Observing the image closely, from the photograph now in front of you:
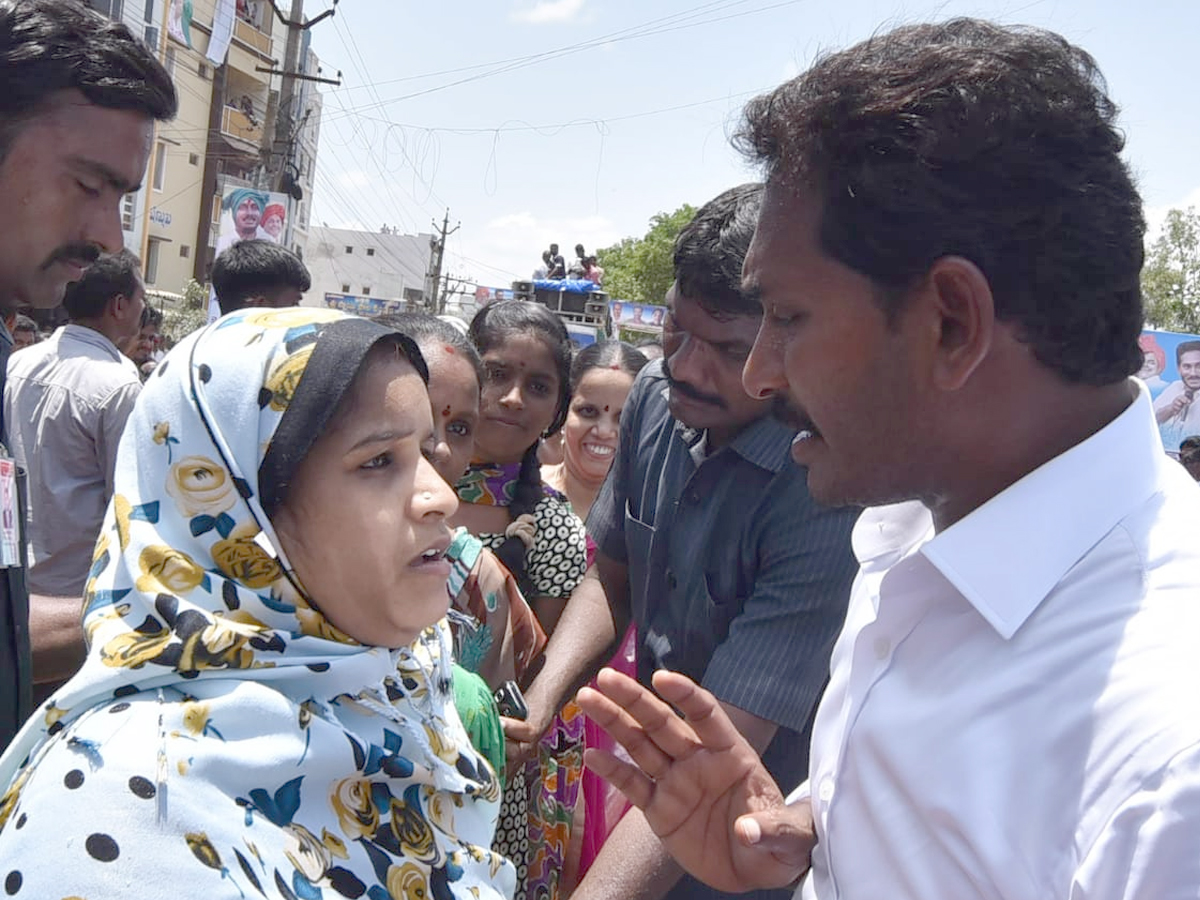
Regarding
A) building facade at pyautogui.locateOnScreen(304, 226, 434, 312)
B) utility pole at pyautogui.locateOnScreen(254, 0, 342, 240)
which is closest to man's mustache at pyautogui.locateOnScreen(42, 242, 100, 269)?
utility pole at pyautogui.locateOnScreen(254, 0, 342, 240)

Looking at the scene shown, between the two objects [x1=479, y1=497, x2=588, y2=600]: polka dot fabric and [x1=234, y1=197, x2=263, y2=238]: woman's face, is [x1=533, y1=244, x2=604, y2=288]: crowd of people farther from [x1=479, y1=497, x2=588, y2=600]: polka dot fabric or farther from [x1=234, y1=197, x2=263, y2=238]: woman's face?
[x1=479, y1=497, x2=588, y2=600]: polka dot fabric

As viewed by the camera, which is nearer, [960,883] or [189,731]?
[960,883]

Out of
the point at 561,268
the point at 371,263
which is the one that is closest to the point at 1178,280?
the point at 561,268

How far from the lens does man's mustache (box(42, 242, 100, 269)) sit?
213cm

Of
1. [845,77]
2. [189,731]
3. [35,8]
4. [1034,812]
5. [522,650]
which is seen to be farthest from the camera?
[522,650]

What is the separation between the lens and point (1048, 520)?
4.15 feet

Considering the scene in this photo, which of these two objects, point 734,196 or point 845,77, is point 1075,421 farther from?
point 734,196

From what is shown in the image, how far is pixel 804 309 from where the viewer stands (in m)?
1.50

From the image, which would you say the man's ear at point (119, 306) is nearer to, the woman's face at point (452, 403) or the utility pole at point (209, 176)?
the woman's face at point (452, 403)

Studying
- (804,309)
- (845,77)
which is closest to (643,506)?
(804,309)

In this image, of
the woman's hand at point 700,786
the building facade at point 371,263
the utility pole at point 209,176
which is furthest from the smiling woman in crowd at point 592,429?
the building facade at point 371,263

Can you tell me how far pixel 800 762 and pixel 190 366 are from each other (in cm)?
159

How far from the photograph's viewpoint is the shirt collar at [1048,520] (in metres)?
1.24

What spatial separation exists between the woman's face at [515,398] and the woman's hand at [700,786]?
1.64 m
